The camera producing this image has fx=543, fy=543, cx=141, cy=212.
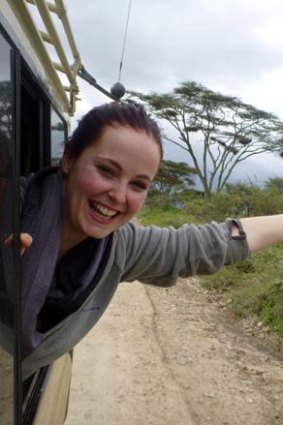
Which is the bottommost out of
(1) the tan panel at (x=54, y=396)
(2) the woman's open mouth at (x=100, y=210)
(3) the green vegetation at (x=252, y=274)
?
(3) the green vegetation at (x=252, y=274)

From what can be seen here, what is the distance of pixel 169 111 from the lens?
21.3 metres

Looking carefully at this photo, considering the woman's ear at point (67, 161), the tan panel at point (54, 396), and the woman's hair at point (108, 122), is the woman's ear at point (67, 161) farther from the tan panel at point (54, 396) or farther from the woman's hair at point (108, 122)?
the tan panel at point (54, 396)

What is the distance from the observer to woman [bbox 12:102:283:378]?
1258 mm

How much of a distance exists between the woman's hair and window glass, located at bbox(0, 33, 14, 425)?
0.17m

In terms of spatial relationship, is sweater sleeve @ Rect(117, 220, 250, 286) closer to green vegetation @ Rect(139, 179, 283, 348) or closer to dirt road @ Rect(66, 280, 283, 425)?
dirt road @ Rect(66, 280, 283, 425)

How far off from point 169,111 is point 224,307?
15.7m

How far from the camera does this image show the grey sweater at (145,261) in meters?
1.38

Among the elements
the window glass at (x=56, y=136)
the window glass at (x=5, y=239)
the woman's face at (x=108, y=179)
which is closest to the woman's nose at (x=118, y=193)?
the woman's face at (x=108, y=179)

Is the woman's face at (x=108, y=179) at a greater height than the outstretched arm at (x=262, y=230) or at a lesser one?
greater

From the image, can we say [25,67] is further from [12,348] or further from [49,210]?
[12,348]

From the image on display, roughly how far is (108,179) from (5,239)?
0.89ft

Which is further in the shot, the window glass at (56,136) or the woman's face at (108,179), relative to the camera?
the window glass at (56,136)

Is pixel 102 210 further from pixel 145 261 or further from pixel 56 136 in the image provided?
pixel 56 136

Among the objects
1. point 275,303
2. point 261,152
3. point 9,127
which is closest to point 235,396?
point 275,303
